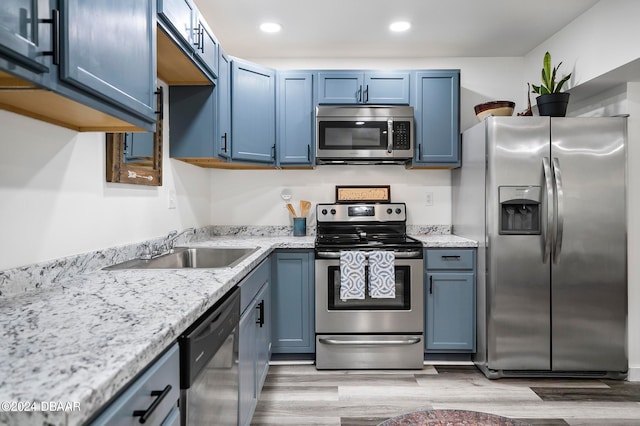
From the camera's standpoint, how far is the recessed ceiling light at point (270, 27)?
8.96 ft

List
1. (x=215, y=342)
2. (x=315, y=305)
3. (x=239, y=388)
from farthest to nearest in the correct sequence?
(x=315, y=305) → (x=239, y=388) → (x=215, y=342)

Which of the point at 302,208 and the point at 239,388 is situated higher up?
the point at 302,208

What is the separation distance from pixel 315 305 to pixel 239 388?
3.87 feet

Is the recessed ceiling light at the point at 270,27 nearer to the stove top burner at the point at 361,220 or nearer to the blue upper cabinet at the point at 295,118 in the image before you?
the blue upper cabinet at the point at 295,118

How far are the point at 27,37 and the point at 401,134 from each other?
2.53 metres

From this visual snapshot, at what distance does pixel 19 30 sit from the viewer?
80 cm

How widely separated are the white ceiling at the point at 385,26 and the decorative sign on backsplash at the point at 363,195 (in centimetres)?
119

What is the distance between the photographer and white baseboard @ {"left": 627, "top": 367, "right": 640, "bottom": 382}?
2541 mm

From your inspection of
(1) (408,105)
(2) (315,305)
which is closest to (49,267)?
(2) (315,305)

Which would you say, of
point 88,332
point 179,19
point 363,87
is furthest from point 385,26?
point 88,332

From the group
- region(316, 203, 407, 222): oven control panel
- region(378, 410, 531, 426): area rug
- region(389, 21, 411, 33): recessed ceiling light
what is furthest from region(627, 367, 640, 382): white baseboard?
region(389, 21, 411, 33): recessed ceiling light

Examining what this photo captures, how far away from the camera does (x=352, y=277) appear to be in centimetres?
268

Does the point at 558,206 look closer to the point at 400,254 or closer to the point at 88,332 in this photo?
the point at 400,254

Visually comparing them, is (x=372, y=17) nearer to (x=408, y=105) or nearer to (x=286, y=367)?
(x=408, y=105)
